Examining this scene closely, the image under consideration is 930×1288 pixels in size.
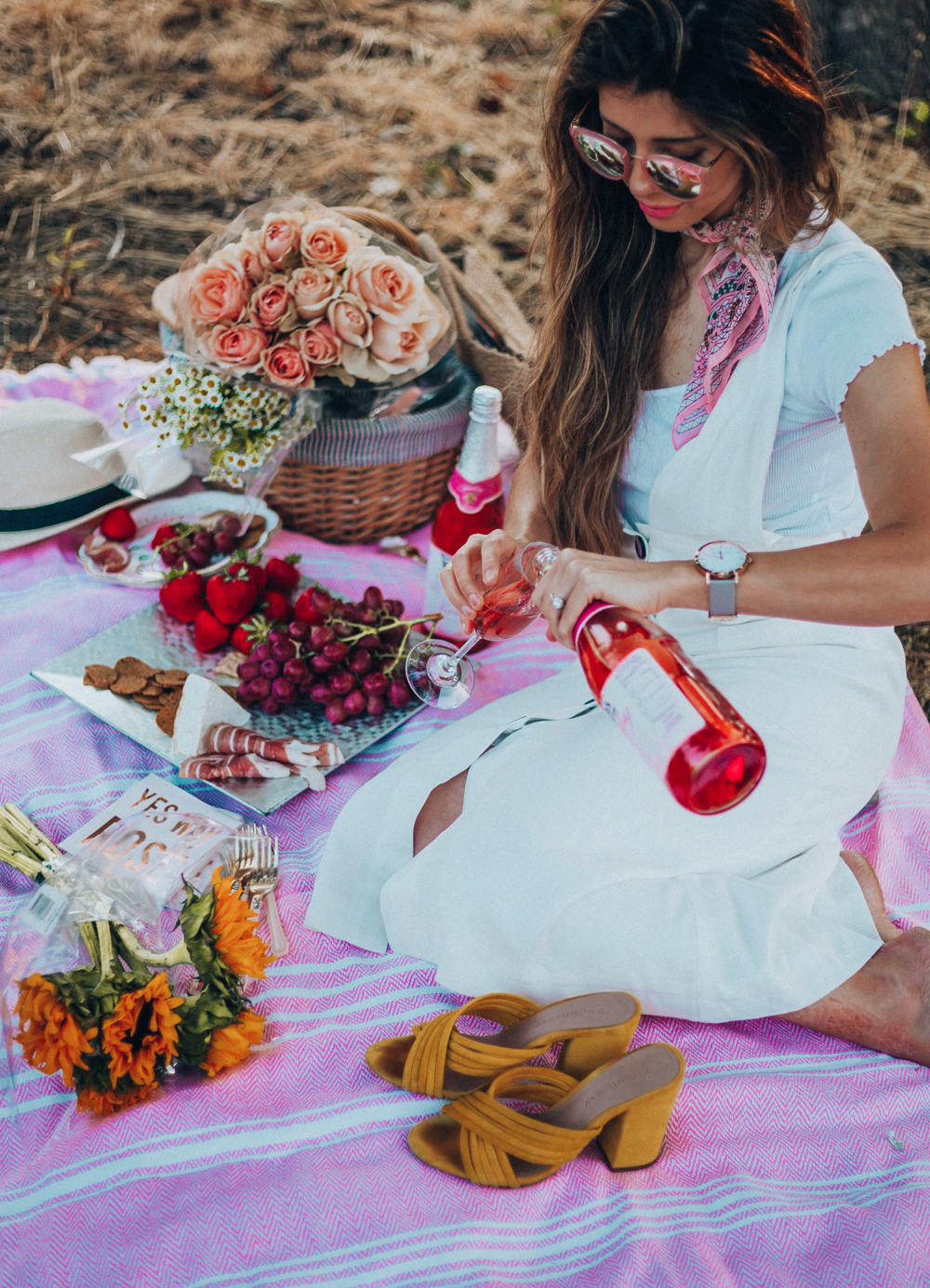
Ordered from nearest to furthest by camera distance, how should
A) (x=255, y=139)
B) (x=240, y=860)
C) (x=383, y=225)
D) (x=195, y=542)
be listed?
(x=240, y=860), (x=195, y=542), (x=383, y=225), (x=255, y=139)

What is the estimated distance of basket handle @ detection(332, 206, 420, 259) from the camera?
2312 millimetres

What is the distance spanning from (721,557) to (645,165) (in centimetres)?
54

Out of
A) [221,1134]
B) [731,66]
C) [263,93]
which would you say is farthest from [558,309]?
[263,93]

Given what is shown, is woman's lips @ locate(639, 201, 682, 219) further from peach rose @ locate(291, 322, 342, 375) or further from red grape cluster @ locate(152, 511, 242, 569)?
red grape cluster @ locate(152, 511, 242, 569)

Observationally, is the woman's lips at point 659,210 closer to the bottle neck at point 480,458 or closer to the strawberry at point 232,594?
the bottle neck at point 480,458

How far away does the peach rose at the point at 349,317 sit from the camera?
2.01 m

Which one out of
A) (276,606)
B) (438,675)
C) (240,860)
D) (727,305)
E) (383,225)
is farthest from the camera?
(383,225)

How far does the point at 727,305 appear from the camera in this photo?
1.52 meters

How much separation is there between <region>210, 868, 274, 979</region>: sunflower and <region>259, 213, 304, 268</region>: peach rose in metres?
1.26

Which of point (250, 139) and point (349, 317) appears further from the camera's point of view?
point (250, 139)

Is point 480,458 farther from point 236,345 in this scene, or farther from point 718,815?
point 718,815

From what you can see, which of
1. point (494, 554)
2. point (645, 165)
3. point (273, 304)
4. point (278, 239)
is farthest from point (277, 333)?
point (645, 165)

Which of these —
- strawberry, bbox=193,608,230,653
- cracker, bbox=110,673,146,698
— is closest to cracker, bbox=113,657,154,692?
cracker, bbox=110,673,146,698

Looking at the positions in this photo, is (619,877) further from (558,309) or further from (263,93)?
(263,93)
